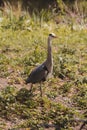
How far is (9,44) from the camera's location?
28.0ft

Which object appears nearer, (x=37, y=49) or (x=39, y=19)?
(x=37, y=49)

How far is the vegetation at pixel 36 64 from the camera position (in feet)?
19.3

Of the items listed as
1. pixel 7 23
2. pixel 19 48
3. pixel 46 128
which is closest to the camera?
pixel 46 128

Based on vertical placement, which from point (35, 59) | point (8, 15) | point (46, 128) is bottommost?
point (46, 128)

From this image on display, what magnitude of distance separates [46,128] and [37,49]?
8.61 feet

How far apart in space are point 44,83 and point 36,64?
0.75 m

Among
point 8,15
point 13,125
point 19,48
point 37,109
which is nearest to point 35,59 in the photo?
point 19,48

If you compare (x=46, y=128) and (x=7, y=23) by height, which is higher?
(x=7, y=23)

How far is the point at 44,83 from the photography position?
6.97 m

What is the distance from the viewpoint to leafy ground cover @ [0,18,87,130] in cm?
586

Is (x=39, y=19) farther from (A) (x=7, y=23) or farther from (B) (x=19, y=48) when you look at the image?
(B) (x=19, y=48)

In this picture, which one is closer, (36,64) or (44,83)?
(44,83)

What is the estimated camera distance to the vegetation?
5.88m

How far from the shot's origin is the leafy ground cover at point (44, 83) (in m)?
5.86
